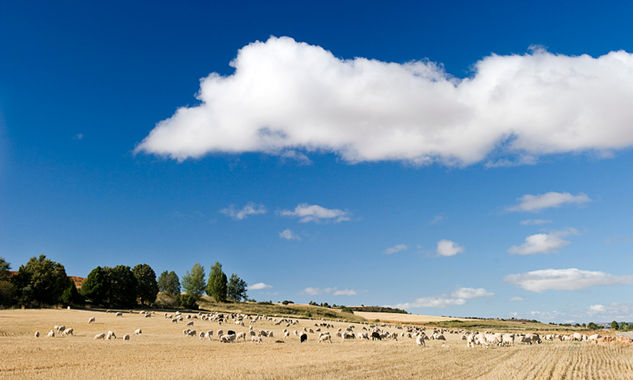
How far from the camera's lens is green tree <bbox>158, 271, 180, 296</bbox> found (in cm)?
16400

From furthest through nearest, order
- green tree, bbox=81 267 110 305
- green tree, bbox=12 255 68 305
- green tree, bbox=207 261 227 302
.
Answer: green tree, bbox=207 261 227 302 → green tree, bbox=81 267 110 305 → green tree, bbox=12 255 68 305

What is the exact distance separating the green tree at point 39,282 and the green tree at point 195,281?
259 ft

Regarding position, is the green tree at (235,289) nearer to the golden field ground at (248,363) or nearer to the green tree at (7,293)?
the green tree at (7,293)

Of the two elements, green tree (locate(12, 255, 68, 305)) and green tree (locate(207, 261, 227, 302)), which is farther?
green tree (locate(207, 261, 227, 302))

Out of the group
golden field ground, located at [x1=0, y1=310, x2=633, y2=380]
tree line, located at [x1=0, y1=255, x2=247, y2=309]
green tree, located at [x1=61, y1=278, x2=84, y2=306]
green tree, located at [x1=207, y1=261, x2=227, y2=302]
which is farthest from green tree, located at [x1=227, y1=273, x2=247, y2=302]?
golden field ground, located at [x1=0, y1=310, x2=633, y2=380]

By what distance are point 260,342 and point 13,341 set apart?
20.1 meters

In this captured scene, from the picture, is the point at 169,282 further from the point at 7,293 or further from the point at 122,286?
the point at 7,293

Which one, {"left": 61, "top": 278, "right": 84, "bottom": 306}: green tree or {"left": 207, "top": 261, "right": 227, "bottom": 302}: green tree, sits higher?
{"left": 207, "top": 261, "right": 227, "bottom": 302}: green tree

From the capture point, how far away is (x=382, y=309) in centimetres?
19088

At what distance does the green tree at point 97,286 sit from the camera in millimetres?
99812

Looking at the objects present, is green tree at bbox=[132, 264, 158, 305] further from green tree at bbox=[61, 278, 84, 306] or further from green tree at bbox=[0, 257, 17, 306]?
green tree at bbox=[0, 257, 17, 306]

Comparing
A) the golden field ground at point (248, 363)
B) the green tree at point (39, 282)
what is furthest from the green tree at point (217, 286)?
the golden field ground at point (248, 363)

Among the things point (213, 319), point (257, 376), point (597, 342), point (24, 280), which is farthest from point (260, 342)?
point (24, 280)

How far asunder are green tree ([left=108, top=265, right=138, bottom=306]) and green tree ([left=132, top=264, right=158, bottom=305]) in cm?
337
